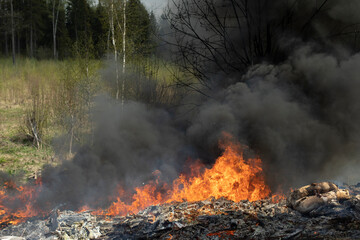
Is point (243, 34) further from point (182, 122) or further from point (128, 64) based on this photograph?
point (128, 64)

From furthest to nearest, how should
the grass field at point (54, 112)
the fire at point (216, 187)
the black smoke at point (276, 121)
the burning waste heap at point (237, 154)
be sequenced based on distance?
the grass field at point (54, 112) < the black smoke at point (276, 121) < the fire at point (216, 187) < the burning waste heap at point (237, 154)

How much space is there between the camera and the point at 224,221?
505cm

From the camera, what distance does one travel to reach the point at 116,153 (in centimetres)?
768

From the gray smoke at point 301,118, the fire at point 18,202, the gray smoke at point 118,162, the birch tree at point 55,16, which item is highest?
the birch tree at point 55,16

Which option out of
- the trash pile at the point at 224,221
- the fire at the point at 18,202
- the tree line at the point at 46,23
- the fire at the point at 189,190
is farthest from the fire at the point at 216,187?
the tree line at the point at 46,23

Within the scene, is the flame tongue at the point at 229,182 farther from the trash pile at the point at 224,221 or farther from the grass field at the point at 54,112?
the grass field at the point at 54,112

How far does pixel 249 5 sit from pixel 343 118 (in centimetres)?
371

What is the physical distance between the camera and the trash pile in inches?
187

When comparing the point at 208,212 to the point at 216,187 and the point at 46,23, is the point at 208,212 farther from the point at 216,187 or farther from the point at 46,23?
the point at 46,23

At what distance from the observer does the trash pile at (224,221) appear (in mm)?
4746

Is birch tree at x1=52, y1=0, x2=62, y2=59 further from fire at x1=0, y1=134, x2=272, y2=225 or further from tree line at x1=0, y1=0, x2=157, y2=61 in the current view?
fire at x1=0, y1=134, x2=272, y2=225

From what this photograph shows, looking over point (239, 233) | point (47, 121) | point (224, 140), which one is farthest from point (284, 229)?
point (47, 121)

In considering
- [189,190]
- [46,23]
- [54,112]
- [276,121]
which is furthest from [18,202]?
[46,23]

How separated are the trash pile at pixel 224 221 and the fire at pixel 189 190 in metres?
0.42
